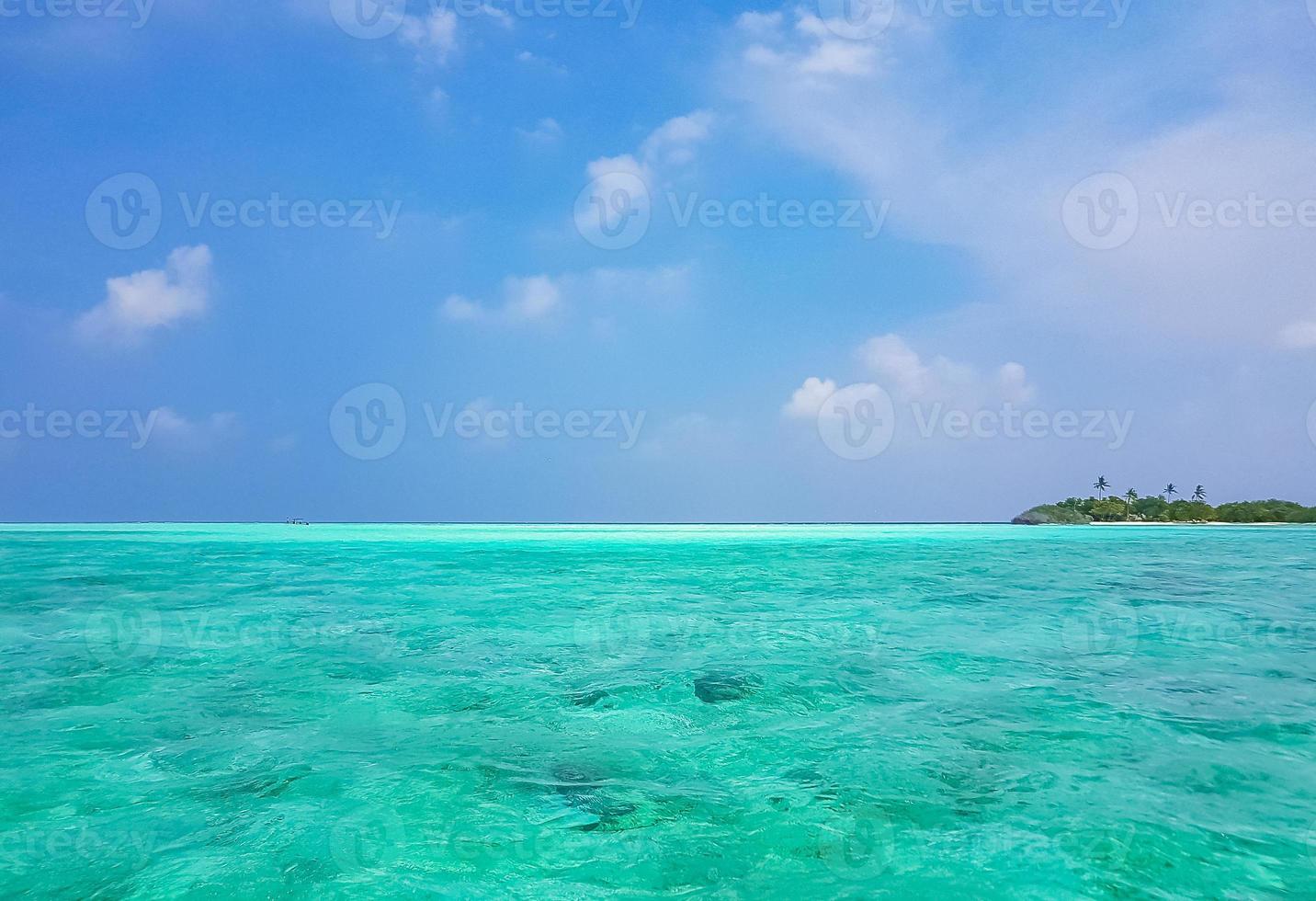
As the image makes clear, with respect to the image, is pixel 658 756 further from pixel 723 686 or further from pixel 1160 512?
pixel 1160 512

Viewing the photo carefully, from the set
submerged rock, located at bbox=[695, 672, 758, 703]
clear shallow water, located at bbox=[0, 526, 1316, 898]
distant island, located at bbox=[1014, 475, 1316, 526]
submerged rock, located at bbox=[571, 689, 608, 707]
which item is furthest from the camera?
distant island, located at bbox=[1014, 475, 1316, 526]

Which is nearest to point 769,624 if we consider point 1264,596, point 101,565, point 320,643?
point 320,643

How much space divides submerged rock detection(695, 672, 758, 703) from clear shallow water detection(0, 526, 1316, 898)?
47 mm

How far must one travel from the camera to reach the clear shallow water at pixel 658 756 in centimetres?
348

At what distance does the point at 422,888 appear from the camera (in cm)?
332

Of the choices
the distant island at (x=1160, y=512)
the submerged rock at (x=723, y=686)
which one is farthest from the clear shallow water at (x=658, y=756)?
the distant island at (x=1160, y=512)

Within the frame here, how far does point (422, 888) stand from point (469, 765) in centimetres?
153

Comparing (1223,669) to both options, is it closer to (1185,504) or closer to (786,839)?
(786,839)

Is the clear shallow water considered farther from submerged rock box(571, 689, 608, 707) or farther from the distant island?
the distant island

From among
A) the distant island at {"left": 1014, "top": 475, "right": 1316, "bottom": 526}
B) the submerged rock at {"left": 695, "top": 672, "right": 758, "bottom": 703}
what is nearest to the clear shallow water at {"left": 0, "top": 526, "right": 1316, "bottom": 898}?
the submerged rock at {"left": 695, "top": 672, "right": 758, "bottom": 703}

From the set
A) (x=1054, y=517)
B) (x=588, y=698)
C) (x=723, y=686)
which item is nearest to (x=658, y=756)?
(x=588, y=698)

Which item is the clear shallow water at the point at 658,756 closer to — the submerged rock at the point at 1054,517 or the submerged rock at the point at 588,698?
the submerged rock at the point at 588,698

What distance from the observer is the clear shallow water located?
11.4ft

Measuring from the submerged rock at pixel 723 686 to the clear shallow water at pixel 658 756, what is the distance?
1.9 inches
